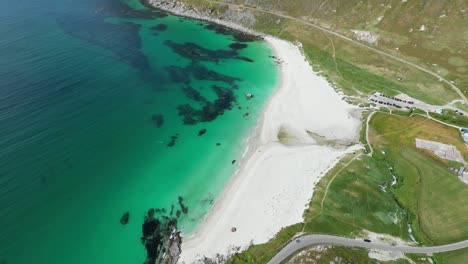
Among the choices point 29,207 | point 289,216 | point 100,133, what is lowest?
point 29,207

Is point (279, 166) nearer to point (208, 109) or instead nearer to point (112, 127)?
point (208, 109)

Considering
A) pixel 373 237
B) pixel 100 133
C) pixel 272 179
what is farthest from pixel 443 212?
pixel 100 133

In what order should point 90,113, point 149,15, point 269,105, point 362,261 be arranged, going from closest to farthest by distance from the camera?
point 362,261 < point 90,113 < point 269,105 < point 149,15

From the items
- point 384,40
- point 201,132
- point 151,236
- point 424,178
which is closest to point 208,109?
point 201,132

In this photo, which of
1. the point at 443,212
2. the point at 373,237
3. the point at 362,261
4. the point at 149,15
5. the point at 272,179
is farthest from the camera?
the point at 149,15

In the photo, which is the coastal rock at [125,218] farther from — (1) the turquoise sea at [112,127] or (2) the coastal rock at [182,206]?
(2) the coastal rock at [182,206]

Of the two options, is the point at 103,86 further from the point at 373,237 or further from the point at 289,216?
the point at 373,237
